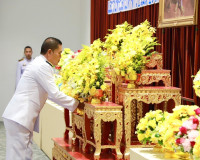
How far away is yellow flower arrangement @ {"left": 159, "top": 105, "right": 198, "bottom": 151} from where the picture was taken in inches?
107

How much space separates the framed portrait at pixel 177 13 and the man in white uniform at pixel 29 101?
1509 millimetres

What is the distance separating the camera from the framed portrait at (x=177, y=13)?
15.7ft

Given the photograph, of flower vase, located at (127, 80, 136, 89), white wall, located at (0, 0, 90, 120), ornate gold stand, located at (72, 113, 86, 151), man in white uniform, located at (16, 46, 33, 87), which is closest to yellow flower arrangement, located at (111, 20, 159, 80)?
flower vase, located at (127, 80, 136, 89)

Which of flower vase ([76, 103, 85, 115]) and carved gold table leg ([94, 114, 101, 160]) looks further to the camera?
flower vase ([76, 103, 85, 115])

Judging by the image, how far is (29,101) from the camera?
4328 millimetres

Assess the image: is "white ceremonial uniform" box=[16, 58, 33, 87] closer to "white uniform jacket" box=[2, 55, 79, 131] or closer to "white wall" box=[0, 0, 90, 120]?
"white wall" box=[0, 0, 90, 120]

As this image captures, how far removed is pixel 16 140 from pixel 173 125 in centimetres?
206

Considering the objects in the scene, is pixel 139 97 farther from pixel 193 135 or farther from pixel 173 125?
pixel 193 135

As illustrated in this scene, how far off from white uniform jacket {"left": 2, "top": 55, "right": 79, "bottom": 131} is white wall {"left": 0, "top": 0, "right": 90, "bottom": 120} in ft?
19.0

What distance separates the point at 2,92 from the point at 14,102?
20.3 feet

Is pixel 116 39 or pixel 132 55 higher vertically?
pixel 116 39

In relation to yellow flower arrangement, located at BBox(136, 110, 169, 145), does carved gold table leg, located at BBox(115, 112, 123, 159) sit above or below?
below

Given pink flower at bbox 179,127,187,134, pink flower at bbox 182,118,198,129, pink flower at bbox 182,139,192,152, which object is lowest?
pink flower at bbox 182,139,192,152

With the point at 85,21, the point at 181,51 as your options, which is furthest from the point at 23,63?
the point at 181,51
